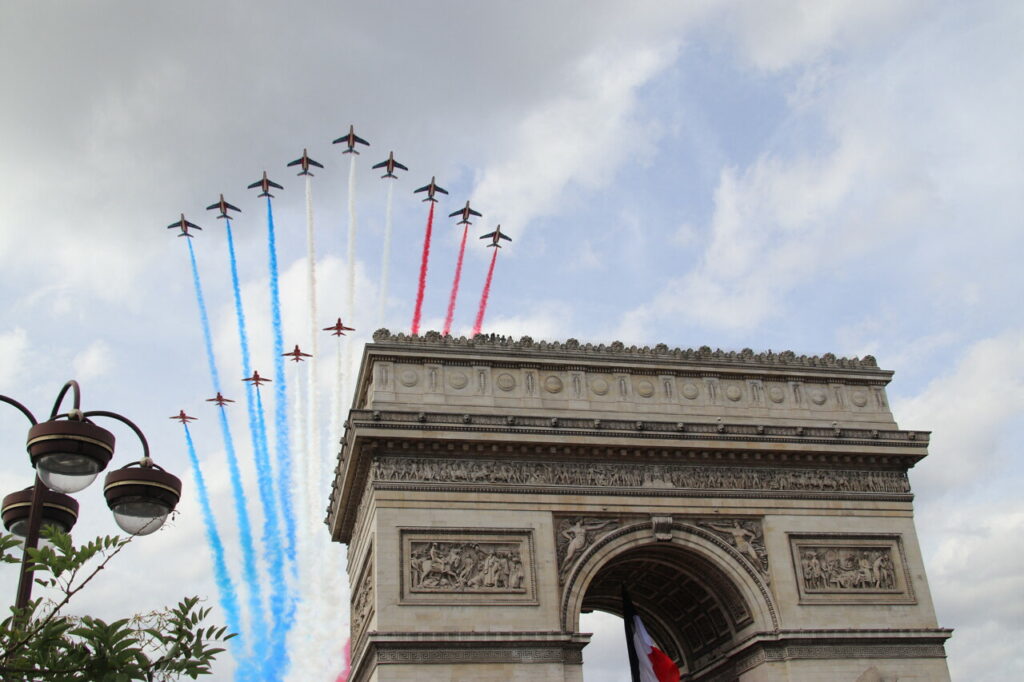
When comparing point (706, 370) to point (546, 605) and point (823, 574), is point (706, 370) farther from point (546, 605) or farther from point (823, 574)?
point (546, 605)

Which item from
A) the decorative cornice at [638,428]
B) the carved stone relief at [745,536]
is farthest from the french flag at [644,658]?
the decorative cornice at [638,428]

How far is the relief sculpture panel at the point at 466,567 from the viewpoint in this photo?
88.8 ft

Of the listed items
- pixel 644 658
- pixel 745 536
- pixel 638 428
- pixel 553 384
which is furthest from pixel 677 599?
pixel 553 384

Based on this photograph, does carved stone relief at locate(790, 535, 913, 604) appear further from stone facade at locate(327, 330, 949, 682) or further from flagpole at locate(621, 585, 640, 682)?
flagpole at locate(621, 585, 640, 682)

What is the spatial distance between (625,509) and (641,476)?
120 cm

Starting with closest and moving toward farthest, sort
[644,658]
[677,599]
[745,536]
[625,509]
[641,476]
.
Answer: [625,509], [745,536], [641,476], [644,658], [677,599]

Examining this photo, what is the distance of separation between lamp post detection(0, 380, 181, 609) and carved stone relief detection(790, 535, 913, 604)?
23448mm

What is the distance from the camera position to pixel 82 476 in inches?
354

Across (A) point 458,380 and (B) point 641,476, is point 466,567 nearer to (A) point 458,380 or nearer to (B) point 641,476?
(A) point 458,380

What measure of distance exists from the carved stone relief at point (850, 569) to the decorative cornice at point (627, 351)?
581 centimetres

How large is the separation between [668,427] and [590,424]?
2408 mm

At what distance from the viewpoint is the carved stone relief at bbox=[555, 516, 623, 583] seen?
92.7ft

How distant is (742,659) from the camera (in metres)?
29.8

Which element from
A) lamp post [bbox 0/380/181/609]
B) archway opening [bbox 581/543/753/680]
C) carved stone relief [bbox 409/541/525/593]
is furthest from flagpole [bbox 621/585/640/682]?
lamp post [bbox 0/380/181/609]
